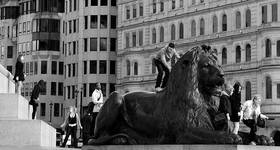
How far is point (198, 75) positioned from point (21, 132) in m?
15.3

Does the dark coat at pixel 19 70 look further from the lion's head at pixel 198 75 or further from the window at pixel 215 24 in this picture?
the window at pixel 215 24

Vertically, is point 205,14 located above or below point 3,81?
above

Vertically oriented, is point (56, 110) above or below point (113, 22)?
below

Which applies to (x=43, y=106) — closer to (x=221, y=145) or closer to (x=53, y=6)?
(x=53, y=6)

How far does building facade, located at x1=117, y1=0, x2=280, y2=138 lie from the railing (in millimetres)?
41235

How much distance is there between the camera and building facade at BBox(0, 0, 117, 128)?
108m

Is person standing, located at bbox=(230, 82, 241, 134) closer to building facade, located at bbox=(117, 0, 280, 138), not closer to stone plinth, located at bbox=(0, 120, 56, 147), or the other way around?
stone plinth, located at bbox=(0, 120, 56, 147)

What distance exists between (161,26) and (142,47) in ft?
12.8

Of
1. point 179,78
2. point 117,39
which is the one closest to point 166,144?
point 179,78

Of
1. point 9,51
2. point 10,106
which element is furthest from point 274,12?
point 9,51

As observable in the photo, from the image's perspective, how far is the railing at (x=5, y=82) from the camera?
115 feet

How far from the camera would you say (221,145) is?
13.8 m

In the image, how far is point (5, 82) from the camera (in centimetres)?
3578

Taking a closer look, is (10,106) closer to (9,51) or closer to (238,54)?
(238,54)
